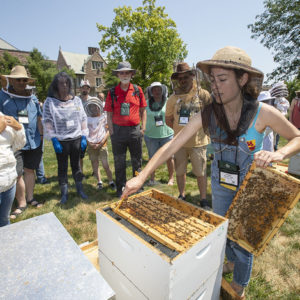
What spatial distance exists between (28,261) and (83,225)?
232 cm

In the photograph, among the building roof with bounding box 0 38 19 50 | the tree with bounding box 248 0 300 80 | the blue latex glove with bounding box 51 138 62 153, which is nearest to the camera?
the blue latex glove with bounding box 51 138 62 153

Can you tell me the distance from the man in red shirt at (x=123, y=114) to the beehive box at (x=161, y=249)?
2.30 meters

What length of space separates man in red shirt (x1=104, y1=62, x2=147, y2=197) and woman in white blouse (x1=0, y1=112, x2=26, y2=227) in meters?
1.78

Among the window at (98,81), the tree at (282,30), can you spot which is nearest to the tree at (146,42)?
the tree at (282,30)

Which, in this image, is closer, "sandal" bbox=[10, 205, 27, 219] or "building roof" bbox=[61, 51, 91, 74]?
"sandal" bbox=[10, 205, 27, 219]

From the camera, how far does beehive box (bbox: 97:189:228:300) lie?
116 centimetres

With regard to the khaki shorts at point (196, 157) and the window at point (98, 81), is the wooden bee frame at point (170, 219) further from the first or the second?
the window at point (98, 81)

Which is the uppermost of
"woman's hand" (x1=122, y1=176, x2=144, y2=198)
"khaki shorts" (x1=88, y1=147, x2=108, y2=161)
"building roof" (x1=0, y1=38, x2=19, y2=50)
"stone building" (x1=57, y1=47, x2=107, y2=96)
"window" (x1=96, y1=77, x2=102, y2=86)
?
"building roof" (x1=0, y1=38, x2=19, y2=50)

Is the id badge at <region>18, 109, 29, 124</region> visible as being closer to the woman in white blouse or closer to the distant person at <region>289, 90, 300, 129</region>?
the woman in white blouse

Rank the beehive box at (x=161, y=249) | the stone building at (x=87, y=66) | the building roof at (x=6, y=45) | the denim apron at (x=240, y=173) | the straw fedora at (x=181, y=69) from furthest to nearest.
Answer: the stone building at (x=87, y=66) < the building roof at (x=6, y=45) < the straw fedora at (x=181, y=69) < the denim apron at (x=240, y=173) < the beehive box at (x=161, y=249)

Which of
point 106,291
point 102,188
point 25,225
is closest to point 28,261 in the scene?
point 25,225

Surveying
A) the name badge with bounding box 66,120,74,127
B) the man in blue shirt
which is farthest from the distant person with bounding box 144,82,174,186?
the man in blue shirt

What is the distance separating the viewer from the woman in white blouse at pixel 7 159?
2061mm

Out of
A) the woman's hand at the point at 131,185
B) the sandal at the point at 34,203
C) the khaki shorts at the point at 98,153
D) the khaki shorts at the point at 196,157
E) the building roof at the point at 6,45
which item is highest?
the building roof at the point at 6,45
